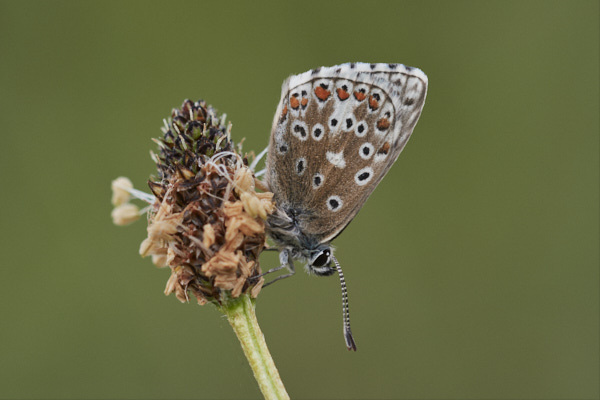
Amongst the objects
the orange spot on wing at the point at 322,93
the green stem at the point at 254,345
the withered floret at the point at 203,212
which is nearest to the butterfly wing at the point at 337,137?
the orange spot on wing at the point at 322,93

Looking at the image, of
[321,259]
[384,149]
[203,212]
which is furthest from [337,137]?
[203,212]

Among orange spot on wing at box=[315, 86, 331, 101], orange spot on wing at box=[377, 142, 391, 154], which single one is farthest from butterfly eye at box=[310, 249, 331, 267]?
orange spot on wing at box=[315, 86, 331, 101]

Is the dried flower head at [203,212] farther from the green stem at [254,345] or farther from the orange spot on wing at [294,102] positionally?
the orange spot on wing at [294,102]

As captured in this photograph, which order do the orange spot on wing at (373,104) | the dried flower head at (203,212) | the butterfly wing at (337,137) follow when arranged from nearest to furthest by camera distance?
the dried flower head at (203,212), the butterfly wing at (337,137), the orange spot on wing at (373,104)

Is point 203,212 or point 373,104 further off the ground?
point 373,104

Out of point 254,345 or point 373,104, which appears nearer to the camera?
point 254,345

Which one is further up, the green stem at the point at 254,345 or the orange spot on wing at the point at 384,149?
the orange spot on wing at the point at 384,149

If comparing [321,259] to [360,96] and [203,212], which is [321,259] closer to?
[203,212]
